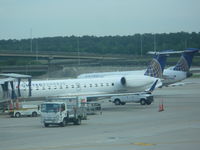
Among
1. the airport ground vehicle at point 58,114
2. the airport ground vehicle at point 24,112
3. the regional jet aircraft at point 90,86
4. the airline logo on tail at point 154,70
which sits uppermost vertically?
the airline logo on tail at point 154,70

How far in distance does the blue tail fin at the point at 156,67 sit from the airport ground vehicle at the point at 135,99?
4003 millimetres

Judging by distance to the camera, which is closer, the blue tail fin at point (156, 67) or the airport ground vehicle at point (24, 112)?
the airport ground vehicle at point (24, 112)

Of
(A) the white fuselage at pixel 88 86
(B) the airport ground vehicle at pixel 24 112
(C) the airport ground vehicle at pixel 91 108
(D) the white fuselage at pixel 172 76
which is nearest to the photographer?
(B) the airport ground vehicle at pixel 24 112

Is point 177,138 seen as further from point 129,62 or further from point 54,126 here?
point 129,62

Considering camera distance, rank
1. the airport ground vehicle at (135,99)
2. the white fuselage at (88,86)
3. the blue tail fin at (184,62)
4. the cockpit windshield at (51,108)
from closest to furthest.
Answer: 1. the cockpit windshield at (51,108)
2. the white fuselage at (88,86)
3. the airport ground vehicle at (135,99)
4. the blue tail fin at (184,62)

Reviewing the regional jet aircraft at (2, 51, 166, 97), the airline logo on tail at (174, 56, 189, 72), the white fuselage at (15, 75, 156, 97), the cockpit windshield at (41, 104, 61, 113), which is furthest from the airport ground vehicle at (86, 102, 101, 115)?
the airline logo on tail at (174, 56, 189, 72)

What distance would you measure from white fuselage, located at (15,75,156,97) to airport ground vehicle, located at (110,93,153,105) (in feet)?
2.98

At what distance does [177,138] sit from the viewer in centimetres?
2800

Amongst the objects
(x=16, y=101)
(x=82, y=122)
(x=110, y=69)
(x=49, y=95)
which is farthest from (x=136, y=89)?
(x=110, y=69)

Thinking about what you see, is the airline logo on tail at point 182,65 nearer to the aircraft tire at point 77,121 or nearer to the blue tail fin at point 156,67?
the blue tail fin at point 156,67

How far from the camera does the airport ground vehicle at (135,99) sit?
58844 mm

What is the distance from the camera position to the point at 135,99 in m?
59.6

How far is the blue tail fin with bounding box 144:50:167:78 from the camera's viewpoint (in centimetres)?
6248

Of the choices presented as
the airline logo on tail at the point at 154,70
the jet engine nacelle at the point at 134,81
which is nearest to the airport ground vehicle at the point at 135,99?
the jet engine nacelle at the point at 134,81
